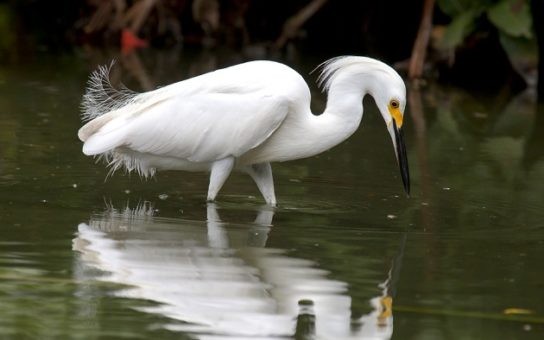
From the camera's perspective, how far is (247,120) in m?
7.95

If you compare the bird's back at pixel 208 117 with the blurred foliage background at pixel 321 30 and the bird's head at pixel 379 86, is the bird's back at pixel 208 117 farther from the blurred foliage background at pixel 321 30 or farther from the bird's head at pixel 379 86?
the blurred foliage background at pixel 321 30

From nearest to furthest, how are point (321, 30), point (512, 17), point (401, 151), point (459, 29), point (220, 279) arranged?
point (220, 279) < point (401, 151) < point (512, 17) < point (459, 29) < point (321, 30)

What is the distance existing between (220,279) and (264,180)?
7.38 ft

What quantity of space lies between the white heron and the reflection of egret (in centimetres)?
58

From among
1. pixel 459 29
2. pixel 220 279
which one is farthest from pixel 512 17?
pixel 220 279

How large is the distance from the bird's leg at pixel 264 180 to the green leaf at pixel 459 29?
6838mm

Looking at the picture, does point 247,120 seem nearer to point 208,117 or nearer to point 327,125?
point 208,117

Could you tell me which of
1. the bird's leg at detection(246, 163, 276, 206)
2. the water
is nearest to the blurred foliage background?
the water

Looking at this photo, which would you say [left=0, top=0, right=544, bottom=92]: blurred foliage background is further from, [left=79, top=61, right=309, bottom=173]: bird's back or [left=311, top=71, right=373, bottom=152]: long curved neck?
[left=79, top=61, right=309, bottom=173]: bird's back

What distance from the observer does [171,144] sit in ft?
26.8

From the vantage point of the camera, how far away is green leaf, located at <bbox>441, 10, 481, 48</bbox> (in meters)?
14.7

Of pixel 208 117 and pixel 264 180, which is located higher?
pixel 208 117

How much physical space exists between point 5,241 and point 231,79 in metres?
2.06

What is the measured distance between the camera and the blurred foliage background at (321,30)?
14992mm
